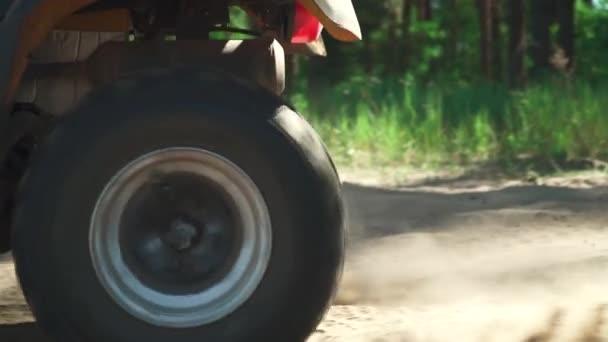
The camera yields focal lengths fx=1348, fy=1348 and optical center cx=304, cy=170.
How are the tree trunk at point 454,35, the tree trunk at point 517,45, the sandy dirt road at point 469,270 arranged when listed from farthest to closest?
the tree trunk at point 454,35
the tree trunk at point 517,45
the sandy dirt road at point 469,270

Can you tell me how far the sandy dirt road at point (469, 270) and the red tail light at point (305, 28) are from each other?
96 cm

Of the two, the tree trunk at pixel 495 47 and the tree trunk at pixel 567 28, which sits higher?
the tree trunk at pixel 567 28

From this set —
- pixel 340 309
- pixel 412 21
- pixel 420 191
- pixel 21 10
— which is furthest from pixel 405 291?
pixel 412 21

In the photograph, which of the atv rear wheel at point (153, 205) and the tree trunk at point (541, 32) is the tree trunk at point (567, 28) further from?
the atv rear wheel at point (153, 205)

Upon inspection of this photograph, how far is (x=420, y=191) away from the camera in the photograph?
8.48m

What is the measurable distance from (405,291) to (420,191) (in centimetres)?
332

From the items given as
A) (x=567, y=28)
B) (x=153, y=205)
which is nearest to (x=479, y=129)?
(x=153, y=205)

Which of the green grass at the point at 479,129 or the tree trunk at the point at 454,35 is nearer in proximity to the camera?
the green grass at the point at 479,129

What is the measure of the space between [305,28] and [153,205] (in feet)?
3.92

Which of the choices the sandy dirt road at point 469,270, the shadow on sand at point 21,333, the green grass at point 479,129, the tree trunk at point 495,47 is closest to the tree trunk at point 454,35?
the tree trunk at point 495,47

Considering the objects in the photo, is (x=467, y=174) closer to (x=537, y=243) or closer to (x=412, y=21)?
(x=537, y=243)

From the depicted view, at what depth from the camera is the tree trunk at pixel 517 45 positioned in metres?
16.5

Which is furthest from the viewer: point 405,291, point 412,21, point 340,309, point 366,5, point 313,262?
point 412,21

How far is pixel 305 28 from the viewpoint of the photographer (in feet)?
15.0
